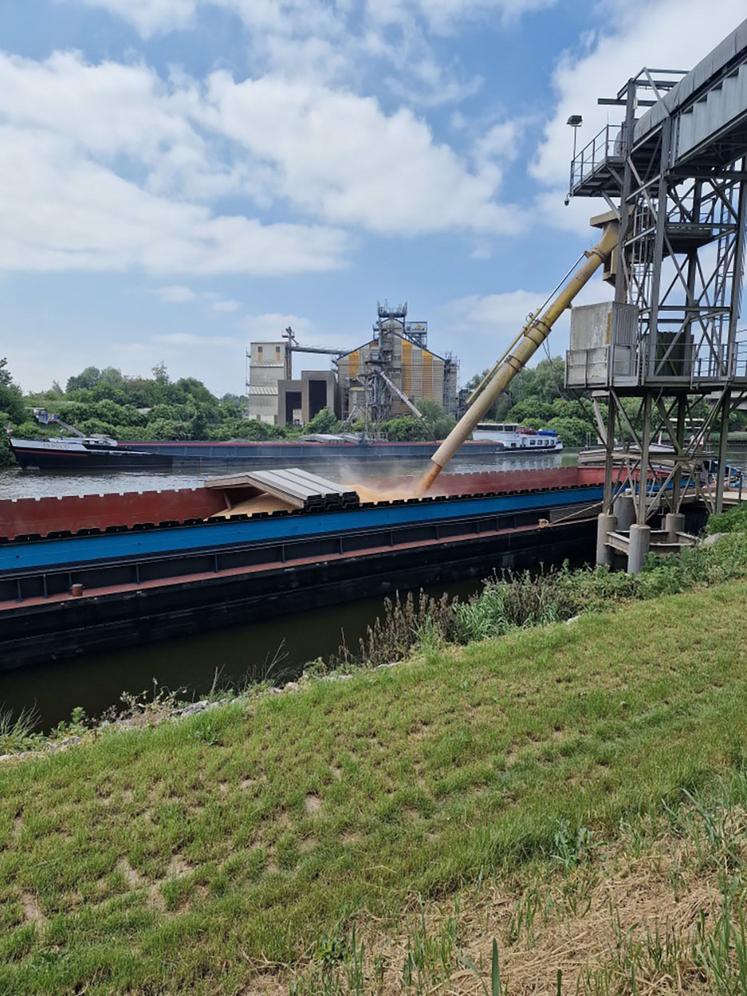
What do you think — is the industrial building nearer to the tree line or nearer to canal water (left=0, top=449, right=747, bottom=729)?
the tree line

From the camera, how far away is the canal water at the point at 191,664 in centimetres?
861

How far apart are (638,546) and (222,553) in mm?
8702

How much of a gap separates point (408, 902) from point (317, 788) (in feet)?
3.99

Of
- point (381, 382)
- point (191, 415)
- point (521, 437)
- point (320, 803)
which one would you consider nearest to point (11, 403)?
point (191, 415)

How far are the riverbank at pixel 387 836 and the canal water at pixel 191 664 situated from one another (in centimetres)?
288

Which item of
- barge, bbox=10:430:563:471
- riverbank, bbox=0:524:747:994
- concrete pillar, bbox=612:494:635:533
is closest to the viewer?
riverbank, bbox=0:524:747:994

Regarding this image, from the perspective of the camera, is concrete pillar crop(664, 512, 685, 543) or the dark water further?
concrete pillar crop(664, 512, 685, 543)

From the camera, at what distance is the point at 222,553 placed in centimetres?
1124

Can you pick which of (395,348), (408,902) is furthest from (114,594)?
(395,348)

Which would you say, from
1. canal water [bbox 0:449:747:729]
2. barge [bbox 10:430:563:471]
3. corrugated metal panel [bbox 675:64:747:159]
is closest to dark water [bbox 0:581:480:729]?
canal water [bbox 0:449:747:729]

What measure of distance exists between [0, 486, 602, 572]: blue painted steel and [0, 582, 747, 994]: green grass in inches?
232

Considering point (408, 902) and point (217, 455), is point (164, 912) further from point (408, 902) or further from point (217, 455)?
point (217, 455)

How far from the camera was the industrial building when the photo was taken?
5881 cm

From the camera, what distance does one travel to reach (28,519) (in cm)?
1159
